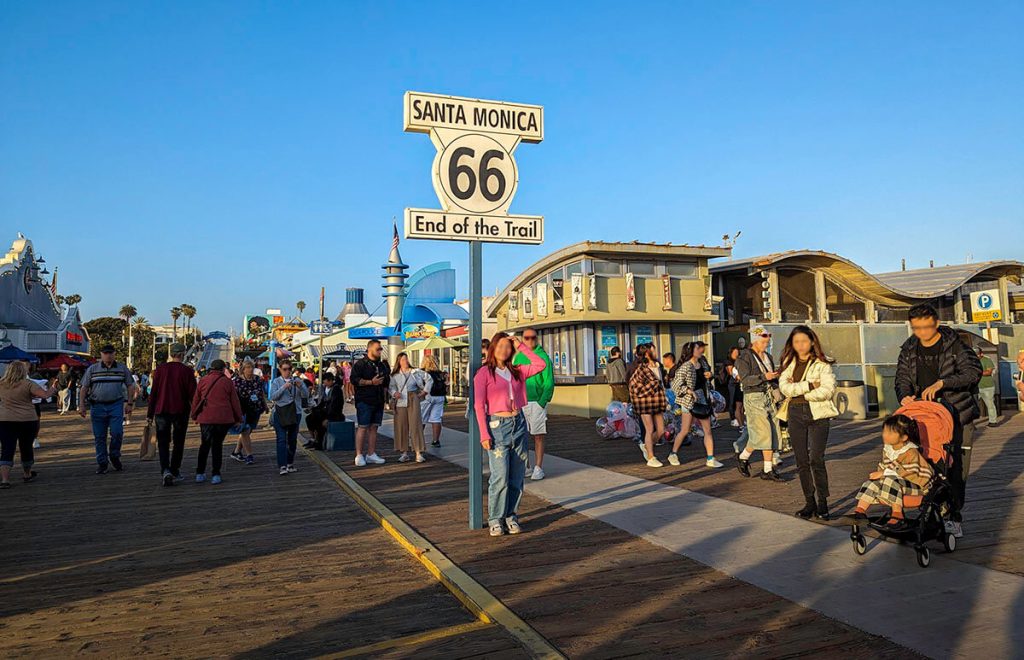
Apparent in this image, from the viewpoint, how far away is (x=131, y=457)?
12805 millimetres

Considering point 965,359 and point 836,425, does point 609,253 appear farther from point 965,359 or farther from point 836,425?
point 965,359

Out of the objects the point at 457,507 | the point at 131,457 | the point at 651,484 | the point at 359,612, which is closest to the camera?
the point at 359,612

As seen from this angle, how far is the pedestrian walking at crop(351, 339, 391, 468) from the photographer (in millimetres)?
10742

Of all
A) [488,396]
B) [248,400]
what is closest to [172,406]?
[248,400]

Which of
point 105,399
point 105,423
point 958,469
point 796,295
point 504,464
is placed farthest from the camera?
point 796,295

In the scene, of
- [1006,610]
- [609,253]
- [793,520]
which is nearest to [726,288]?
[609,253]

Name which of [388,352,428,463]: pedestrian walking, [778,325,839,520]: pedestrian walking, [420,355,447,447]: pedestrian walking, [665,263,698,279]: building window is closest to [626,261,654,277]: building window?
[665,263,698,279]: building window

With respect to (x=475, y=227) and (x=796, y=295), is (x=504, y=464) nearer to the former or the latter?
(x=475, y=227)

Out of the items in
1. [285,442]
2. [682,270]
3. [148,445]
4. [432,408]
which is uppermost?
[682,270]

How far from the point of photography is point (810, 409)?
636 centimetres

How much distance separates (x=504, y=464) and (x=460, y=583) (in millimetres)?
1578

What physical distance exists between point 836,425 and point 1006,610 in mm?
13004

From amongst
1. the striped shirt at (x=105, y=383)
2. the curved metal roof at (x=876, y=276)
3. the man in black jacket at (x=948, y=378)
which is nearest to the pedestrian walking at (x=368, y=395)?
the striped shirt at (x=105, y=383)

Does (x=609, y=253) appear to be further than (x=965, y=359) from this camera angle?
Yes
